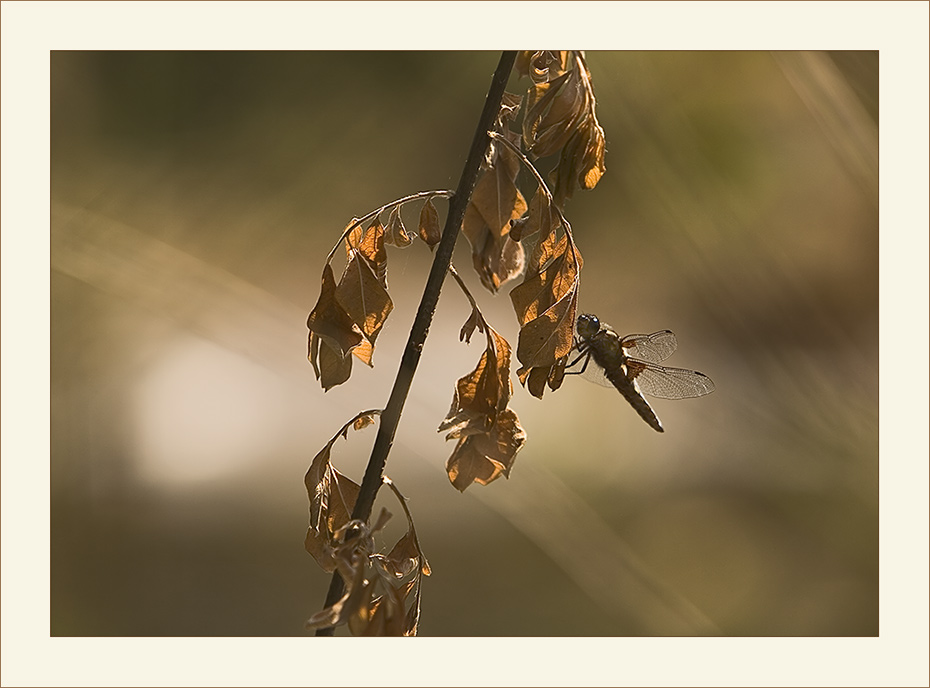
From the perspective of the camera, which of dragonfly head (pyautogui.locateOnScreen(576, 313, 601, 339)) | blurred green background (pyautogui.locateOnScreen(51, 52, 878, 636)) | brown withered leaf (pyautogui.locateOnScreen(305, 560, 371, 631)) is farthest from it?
blurred green background (pyautogui.locateOnScreen(51, 52, 878, 636))

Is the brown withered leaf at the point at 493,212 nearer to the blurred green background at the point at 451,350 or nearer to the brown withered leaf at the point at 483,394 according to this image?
the brown withered leaf at the point at 483,394

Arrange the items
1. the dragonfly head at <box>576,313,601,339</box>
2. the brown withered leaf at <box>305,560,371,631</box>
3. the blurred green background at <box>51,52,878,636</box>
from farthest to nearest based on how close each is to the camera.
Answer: the blurred green background at <box>51,52,878,636</box> < the dragonfly head at <box>576,313,601,339</box> < the brown withered leaf at <box>305,560,371,631</box>

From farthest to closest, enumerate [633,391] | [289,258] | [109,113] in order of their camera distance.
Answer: [289,258]
[109,113]
[633,391]

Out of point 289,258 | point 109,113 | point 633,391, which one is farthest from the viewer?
point 289,258

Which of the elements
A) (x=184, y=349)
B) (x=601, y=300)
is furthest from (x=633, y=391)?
(x=184, y=349)

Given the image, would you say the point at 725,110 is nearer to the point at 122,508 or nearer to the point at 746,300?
the point at 746,300

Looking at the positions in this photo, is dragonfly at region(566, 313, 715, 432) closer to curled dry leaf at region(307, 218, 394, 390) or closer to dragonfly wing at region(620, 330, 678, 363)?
dragonfly wing at region(620, 330, 678, 363)

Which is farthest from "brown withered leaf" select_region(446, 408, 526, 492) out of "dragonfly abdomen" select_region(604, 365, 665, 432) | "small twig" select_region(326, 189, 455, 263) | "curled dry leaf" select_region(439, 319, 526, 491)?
"dragonfly abdomen" select_region(604, 365, 665, 432)

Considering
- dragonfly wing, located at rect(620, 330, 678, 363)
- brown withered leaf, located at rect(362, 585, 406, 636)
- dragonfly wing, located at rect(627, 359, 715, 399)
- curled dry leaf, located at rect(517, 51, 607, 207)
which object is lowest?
brown withered leaf, located at rect(362, 585, 406, 636)
